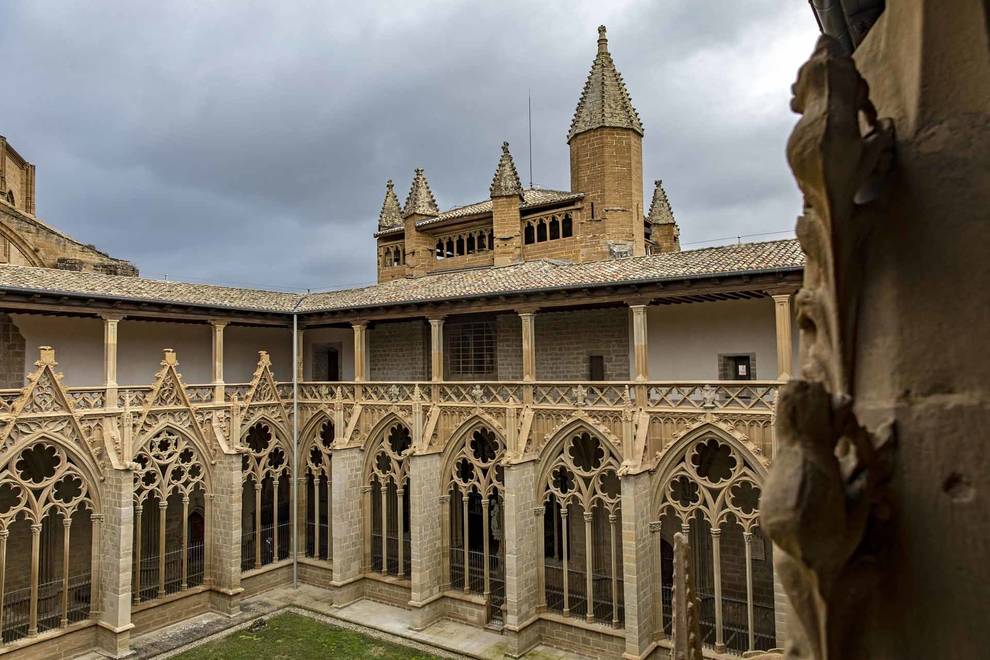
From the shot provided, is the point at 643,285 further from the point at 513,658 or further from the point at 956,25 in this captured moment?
the point at 956,25

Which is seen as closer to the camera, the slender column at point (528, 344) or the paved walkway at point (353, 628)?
the paved walkway at point (353, 628)

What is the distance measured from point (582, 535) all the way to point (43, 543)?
13716 mm

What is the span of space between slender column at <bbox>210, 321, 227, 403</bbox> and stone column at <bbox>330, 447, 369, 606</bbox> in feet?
11.5

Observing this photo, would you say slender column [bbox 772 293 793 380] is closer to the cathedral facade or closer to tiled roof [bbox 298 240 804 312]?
the cathedral facade

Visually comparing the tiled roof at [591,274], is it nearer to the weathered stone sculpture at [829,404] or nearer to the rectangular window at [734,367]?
the rectangular window at [734,367]

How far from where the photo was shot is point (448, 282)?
1892 cm

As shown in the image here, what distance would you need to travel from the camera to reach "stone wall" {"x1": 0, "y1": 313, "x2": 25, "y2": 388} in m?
15.3

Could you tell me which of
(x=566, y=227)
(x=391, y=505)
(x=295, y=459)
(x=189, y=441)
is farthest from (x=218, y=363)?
(x=566, y=227)

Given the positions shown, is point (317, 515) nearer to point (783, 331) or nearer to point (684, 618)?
point (783, 331)

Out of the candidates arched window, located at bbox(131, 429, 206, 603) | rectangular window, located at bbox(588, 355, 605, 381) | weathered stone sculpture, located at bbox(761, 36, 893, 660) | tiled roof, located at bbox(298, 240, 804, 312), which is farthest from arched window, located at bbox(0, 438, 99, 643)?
weathered stone sculpture, located at bbox(761, 36, 893, 660)

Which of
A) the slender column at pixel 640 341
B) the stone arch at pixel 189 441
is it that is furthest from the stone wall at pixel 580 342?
the stone arch at pixel 189 441

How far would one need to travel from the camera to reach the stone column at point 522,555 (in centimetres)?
1345

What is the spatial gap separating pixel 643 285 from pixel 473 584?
30.3 ft

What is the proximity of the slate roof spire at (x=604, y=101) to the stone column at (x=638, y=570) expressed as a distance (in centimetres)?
1553
